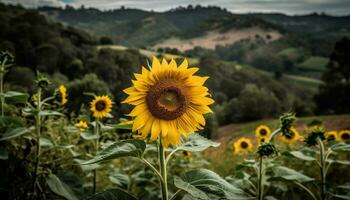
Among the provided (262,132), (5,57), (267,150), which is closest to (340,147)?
(267,150)

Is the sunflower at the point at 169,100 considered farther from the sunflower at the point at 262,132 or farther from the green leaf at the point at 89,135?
the sunflower at the point at 262,132

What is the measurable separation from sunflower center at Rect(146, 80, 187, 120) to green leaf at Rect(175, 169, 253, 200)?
0.36 metres

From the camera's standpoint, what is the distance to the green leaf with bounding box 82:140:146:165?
153 centimetres

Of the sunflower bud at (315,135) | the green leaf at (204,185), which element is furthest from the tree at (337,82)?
the green leaf at (204,185)

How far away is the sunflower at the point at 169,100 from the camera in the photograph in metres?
1.81

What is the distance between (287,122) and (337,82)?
47.2 metres

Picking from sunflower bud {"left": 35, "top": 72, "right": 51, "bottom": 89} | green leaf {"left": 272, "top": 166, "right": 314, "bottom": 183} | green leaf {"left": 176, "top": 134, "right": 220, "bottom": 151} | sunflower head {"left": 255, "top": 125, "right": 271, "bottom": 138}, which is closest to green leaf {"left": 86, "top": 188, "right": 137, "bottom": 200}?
green leaf {"left": 176, "top": 134, "right": 220, "bottom": 151}

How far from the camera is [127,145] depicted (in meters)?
1.67

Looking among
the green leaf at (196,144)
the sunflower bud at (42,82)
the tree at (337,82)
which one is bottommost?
the tree at (337,82)

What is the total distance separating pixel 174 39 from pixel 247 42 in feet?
137

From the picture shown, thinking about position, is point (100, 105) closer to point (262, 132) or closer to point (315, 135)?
point (315, 135)

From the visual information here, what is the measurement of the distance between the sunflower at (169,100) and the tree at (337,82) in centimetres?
4570

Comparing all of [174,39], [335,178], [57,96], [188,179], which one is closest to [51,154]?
[57,96]

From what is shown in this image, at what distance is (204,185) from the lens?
164cm
